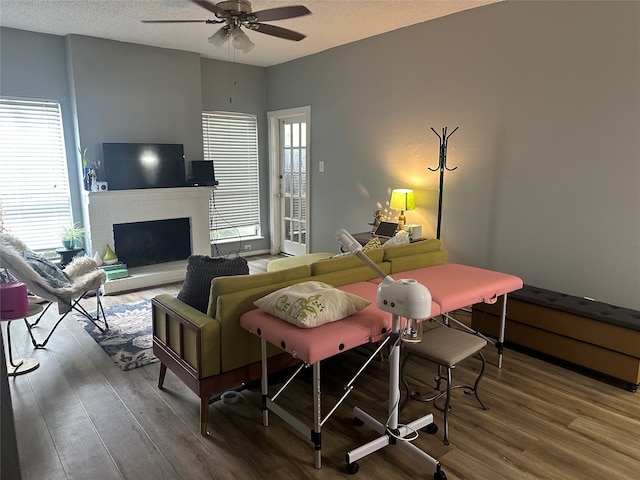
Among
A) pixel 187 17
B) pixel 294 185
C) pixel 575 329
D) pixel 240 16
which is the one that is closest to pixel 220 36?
pixel 240 16

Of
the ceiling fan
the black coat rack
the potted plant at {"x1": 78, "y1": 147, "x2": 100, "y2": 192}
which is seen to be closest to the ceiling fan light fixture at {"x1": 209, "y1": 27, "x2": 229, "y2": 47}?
the ceiling fan

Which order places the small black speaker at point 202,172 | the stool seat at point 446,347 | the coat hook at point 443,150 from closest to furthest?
1. the stool seat at point 446,347
2. the coat hook at point 443,150
3. the small black speaker at point 202,172

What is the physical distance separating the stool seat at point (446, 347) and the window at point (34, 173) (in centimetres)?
438

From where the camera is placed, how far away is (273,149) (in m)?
6.59

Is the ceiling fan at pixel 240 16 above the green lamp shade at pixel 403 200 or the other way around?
above

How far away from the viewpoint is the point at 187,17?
13.5ft

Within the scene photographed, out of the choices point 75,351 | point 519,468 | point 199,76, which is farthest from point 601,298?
point 199,76

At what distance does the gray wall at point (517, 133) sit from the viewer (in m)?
3.24

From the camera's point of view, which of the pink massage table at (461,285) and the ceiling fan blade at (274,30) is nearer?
the pink massage table at (461,285)

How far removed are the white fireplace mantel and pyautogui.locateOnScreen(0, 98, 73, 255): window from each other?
0.48 meters

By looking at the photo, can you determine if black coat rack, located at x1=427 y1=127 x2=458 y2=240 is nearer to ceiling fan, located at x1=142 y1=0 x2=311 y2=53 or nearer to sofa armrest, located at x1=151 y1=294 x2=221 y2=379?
ceiling fan, located at x1=142 y1=0 x2=311 y2=53

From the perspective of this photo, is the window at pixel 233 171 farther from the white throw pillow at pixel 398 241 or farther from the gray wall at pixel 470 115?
the white throw pillow at pixel 398 241

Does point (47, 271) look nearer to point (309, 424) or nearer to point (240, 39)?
point (240, 39)

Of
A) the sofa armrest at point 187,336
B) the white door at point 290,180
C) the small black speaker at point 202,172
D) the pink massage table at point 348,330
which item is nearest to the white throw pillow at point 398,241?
the pink massage table at point 348,330
